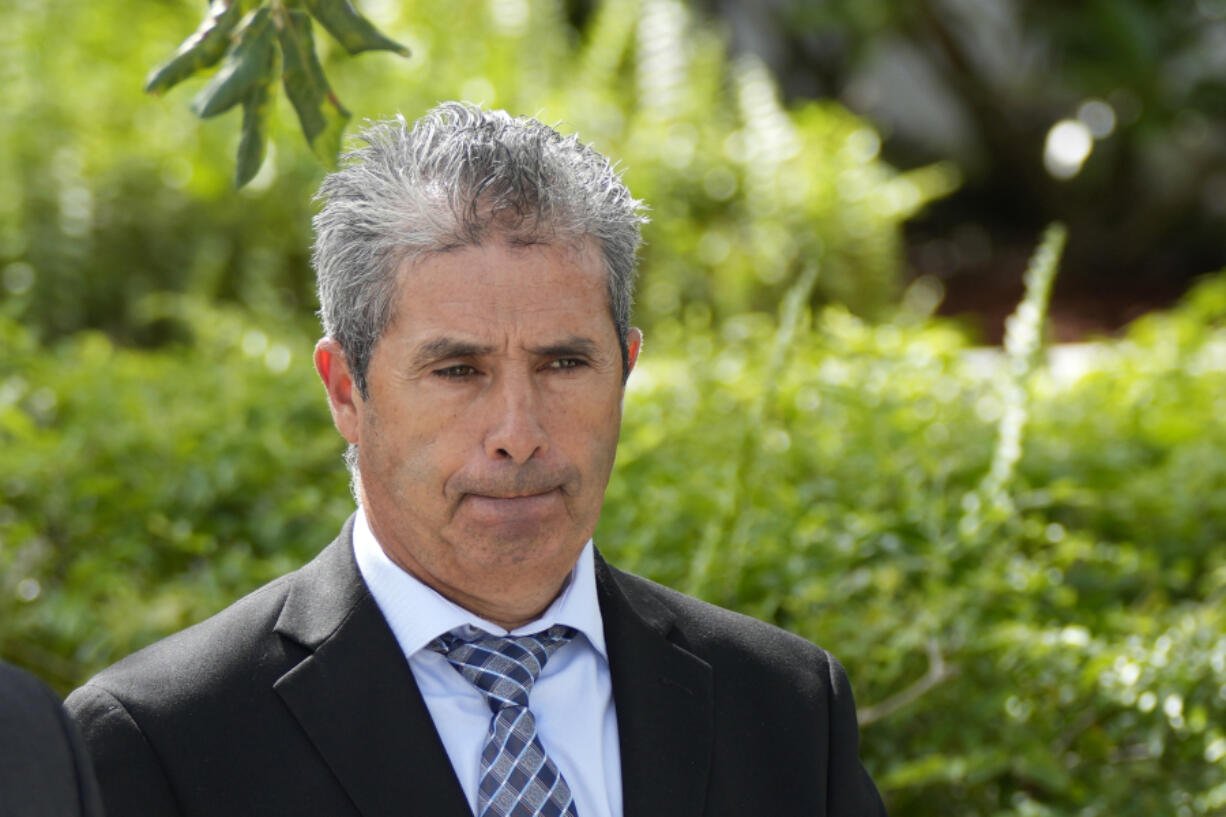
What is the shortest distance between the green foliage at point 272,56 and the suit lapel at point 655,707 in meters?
0.94

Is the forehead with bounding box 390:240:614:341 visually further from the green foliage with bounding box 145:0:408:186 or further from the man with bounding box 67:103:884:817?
the green foliage with bounding box 145:0:408:186

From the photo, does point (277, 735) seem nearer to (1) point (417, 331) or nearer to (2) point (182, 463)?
(1) point (417, 331)

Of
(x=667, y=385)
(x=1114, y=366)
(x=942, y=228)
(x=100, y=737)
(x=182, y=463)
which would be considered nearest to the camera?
(x=100, y=737)

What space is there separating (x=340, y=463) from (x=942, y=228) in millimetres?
6960

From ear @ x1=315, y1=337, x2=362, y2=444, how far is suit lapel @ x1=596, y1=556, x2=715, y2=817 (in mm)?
476

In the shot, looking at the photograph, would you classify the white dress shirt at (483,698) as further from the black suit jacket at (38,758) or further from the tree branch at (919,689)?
the tree branch at (919,689)

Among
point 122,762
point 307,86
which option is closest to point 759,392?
point 307,86

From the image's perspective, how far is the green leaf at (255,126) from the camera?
2.47 m

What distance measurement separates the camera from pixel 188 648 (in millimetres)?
1997

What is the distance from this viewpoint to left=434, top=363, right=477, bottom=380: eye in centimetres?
193

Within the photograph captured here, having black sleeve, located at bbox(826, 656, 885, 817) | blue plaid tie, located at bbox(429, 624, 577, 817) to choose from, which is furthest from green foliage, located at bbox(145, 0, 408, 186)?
black sleeve, located at bbox(826, 656, 885, 817)

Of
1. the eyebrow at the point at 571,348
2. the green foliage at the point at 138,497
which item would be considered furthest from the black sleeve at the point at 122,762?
the green foliage at the point at 138,497

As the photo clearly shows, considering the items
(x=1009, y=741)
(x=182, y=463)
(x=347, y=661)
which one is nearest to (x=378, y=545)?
(x=347, y=661)

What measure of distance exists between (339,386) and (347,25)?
758 millimetres
